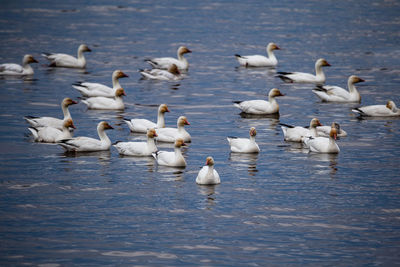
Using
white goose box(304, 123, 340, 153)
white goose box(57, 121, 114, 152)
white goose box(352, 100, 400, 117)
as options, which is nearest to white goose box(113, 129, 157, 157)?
white goose box(57, 121, 114, 152)

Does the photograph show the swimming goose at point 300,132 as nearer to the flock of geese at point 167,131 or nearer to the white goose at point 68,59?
the flock of geese at point 167,131

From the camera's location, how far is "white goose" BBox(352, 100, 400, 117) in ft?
82.1

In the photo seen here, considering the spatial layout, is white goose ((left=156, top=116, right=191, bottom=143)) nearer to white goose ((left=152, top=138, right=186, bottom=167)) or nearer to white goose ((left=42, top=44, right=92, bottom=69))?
white goose ((left=152, top=138, right=186, bottom=167))

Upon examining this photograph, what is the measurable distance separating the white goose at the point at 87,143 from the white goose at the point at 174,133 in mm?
1614

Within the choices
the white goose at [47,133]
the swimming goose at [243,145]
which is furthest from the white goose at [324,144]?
the white goose at [47,133]

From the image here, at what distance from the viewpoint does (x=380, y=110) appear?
25031 mm

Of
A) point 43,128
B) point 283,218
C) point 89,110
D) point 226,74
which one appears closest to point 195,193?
point 283,218

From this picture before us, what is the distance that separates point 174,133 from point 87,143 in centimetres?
248

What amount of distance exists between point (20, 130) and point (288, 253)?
1160cm

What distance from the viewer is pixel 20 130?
2238 centimetres

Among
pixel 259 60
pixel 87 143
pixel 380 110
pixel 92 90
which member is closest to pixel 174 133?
pixel 87 143

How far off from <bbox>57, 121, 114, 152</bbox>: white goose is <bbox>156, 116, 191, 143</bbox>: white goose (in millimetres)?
1614

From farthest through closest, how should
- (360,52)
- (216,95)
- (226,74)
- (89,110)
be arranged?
(360,52) → (226,74) → (216,95) → (89,110)

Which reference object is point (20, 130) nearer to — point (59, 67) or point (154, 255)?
point (154, 255)
